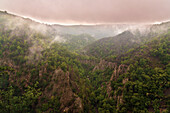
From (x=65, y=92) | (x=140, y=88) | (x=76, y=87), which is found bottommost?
(x=65, y=92)

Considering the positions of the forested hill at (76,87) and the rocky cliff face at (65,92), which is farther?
the rocky cliff face at (65,92)

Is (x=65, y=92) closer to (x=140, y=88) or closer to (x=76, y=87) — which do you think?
(x=76, y=87)

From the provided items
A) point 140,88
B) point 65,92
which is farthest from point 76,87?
point 140,88

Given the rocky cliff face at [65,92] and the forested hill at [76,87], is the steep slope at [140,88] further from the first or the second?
the rocky cliff face at [65,92]

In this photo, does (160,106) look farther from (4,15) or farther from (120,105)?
(4,15)

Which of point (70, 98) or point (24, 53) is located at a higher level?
point (24, 53)

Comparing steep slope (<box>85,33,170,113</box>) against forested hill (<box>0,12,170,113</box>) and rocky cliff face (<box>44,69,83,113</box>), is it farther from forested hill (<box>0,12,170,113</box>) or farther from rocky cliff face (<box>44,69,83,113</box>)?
A: rocky cliff face (<box>44,69,83,113</box>)

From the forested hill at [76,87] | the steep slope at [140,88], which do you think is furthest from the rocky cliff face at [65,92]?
the steep slope at [140,88]

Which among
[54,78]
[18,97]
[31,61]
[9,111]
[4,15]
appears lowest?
[9,111]

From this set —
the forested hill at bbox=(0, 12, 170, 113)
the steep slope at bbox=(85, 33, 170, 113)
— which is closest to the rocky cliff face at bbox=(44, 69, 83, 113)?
the forested hill at bbox=(0, 12, 170, 113)

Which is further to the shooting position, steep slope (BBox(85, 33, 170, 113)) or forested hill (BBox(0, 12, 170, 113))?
forested hill (BBox(0, 12, 170, 113))

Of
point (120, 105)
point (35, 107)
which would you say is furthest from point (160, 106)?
point (35, 107)
